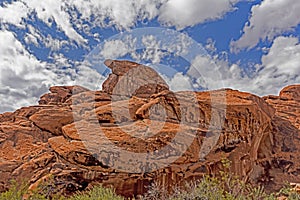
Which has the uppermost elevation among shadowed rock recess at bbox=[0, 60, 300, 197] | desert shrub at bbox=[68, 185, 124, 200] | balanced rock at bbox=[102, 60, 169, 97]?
balanced rock at bbox=[102, 60, 169, 97]

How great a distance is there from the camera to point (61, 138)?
21625mm

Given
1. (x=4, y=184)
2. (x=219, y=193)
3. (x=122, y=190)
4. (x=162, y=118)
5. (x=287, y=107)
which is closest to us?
(x=219, y=193)

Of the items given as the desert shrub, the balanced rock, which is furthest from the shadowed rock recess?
the desert shrub

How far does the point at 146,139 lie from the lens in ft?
63.1

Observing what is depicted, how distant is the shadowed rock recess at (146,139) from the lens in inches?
771

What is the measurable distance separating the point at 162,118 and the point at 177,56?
481 centimetres

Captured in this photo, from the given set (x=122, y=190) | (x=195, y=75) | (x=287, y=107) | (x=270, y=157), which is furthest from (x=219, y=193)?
(x=287, y=107)

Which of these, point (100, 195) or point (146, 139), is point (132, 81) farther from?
point (100, 195)

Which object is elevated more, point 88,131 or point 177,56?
point 177,56

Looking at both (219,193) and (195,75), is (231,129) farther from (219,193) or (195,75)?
(219,193)

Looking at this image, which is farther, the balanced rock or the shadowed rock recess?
the balanced rock

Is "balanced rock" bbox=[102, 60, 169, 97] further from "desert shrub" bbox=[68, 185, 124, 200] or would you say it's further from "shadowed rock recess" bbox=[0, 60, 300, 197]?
"desert shrub" bbox=[68, 185, 124, 200]

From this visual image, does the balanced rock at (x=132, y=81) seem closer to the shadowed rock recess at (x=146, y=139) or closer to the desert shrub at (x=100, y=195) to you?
the shadowed rock recess at (x=146, y=139)

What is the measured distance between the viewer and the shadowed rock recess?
64.3 feet
